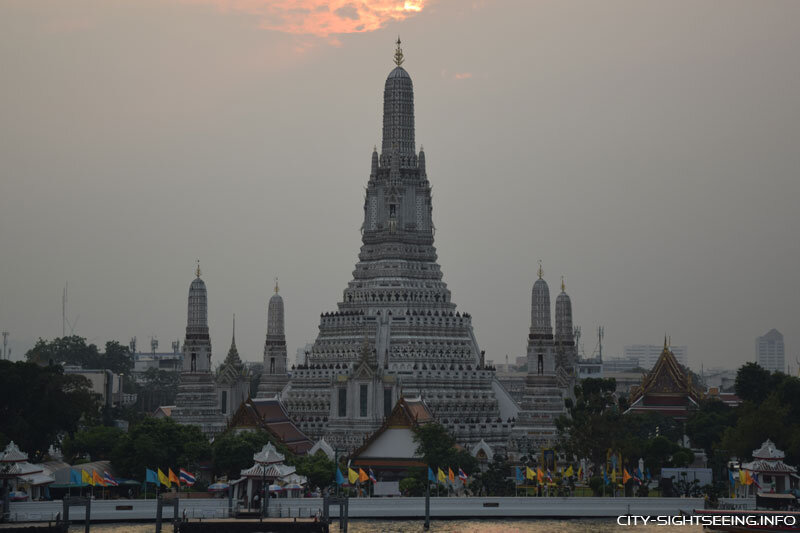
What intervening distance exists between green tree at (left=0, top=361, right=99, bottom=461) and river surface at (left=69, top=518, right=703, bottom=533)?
572 inches

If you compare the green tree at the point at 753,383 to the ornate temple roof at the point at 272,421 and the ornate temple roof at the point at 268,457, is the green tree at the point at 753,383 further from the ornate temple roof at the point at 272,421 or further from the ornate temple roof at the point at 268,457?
the ornate temple roof at the point at 268,457

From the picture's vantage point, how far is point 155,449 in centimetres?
9381

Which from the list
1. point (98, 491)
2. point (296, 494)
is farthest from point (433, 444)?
point (98, 491)

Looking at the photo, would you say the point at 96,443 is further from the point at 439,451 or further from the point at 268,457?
the point at 439,451

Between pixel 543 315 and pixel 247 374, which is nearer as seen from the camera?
pixel 543 315

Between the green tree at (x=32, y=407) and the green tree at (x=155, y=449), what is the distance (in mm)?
5240

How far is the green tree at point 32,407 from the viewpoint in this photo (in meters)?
97.1

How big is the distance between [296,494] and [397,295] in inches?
1588

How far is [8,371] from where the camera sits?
98.1 metres

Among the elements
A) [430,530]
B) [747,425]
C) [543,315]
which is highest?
[543,315]

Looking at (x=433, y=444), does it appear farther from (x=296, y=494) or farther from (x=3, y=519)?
(x=3, y=519)

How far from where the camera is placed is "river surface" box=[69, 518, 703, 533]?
8312 cm

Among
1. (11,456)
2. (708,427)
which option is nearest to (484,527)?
(11,456)

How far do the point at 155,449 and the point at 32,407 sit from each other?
1115 cm
